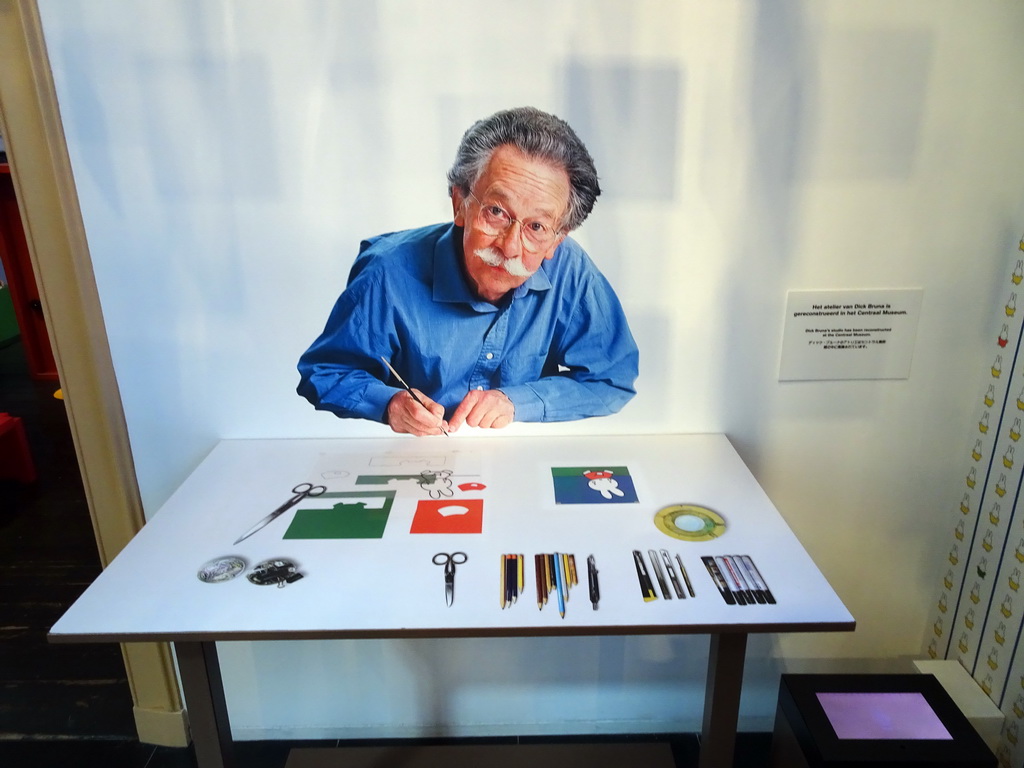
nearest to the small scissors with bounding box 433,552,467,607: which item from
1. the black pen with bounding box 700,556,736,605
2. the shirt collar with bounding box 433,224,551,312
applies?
the black pen with bounding box 700,556,736,605

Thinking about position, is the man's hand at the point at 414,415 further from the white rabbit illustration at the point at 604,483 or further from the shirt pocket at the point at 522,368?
the white rabbit illustration at the point at 604,483

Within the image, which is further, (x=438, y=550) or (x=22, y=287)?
(x=22, y=287)

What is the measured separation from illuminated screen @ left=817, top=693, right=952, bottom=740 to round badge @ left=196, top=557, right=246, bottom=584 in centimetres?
122

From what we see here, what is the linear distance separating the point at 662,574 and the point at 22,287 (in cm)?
476

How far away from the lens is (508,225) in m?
1.44

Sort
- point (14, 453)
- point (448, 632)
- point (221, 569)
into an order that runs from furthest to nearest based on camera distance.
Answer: point (14, 453), point (221, 569), point (448, 632)

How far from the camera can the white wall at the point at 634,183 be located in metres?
1.32

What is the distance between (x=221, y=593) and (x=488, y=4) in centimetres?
113

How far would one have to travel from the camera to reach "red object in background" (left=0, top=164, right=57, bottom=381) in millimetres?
4285

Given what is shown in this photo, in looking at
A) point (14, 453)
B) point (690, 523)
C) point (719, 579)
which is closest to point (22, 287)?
point (14, 453)

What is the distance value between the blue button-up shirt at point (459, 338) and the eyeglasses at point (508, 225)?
0.04 m

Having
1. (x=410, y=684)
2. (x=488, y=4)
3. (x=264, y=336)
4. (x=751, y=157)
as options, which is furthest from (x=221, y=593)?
(x=751, y=157)

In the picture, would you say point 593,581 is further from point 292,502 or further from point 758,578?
point 292,502

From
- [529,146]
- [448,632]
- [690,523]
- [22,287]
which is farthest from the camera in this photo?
[22,287]
